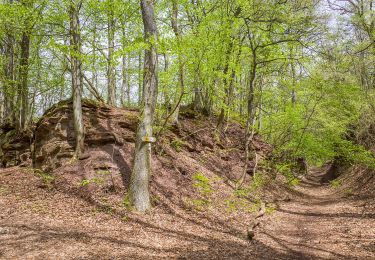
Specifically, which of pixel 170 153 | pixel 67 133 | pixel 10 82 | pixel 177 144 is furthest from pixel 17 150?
pixel 177 144

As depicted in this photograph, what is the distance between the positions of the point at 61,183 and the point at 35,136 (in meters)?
3.62

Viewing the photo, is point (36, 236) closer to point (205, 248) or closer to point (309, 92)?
point (205, 248)

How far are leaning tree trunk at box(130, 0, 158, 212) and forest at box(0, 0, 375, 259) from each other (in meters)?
0.04

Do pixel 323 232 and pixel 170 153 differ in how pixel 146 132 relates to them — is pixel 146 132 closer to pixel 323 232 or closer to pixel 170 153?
pixel 170 153

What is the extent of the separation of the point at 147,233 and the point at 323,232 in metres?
5.67

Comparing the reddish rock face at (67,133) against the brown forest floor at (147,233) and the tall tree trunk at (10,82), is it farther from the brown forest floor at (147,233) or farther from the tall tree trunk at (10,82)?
the tall tree trunk at (10,82)

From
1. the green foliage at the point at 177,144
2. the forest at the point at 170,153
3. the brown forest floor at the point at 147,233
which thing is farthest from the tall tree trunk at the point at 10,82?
the green foliage at the point at 177,144

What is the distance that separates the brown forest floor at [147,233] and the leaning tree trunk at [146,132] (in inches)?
26.9

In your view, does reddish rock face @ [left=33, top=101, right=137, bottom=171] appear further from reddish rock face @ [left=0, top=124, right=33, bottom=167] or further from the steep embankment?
reddish rock face @ [left=0, top=124, right=33, bottom=167]

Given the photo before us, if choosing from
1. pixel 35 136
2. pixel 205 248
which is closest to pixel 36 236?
pixel 205 248

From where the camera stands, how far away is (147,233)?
8578 mm

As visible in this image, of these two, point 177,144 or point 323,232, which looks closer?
point 323,232

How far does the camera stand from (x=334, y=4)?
39.5 ft

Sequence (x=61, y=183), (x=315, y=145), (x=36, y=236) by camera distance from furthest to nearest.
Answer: (x=315, y=145) < (x=61, y=183) < (x=36, y=236)
